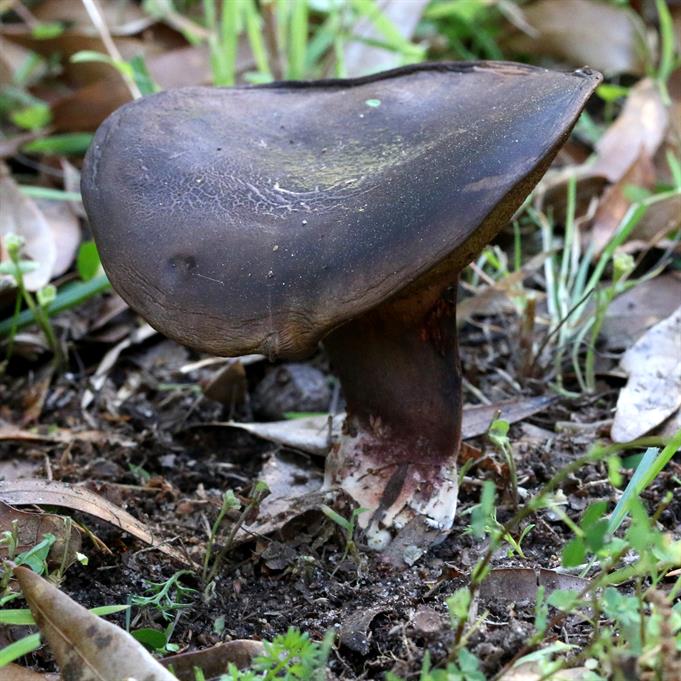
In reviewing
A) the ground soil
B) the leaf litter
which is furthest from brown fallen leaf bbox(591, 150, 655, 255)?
the ground soil

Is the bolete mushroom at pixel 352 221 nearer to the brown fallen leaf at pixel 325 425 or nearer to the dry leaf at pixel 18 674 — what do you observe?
the brown fallen leaf at pixel 325 425

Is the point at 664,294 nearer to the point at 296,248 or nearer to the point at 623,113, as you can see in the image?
the point at 623,113

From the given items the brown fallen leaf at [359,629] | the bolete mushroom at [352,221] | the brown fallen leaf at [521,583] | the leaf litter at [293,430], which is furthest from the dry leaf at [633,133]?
the brown fallen leaf at [359,629]

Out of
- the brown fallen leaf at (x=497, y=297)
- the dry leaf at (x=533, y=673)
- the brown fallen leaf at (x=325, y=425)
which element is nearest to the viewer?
the dry leaf at (x=533, y=673)

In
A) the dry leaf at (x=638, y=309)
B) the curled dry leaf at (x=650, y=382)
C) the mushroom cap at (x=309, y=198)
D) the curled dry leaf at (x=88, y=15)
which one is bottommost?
the dry leaf at (x=638, y=309)

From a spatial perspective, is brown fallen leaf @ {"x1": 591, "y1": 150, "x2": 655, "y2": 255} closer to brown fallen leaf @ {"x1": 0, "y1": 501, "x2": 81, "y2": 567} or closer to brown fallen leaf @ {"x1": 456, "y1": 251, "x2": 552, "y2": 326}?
brown fallen leaf @ {"x1": 456, "y1": 251, "x2": 552, "y2": 326}

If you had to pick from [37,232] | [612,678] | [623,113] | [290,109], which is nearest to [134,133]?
[290,109]

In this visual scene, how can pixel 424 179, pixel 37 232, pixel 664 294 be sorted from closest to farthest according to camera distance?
1. pixel 424 179
2. pixel 664 294
3. pixel 37 232

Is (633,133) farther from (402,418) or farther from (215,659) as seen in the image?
(215,659)
